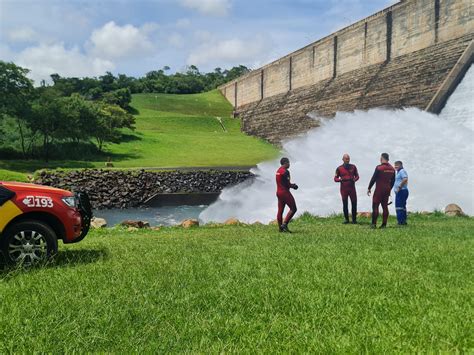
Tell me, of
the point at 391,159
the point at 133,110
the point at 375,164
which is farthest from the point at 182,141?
the point at 375,164

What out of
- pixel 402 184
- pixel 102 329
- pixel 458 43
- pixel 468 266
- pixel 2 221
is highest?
pixel 458 43

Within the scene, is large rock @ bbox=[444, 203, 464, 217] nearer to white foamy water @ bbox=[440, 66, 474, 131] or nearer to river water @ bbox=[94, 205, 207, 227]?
white foamy water @ bbox=[440, 66, 474, 131]

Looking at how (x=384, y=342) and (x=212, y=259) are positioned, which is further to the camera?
(x=212, y=259)

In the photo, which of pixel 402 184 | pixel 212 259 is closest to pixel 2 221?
pixel 212 259

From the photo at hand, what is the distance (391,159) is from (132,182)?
16.3 metres

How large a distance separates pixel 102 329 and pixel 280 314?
1.55m

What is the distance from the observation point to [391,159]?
2242cm

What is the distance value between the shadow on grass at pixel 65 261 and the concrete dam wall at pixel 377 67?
23.9m

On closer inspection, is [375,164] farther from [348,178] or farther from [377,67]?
[377,67]

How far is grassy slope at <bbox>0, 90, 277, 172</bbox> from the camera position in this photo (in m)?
43.1

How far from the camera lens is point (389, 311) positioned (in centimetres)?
424

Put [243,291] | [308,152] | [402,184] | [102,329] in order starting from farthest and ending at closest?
[308,152]
[402,184]
[243,291]
[102,329]

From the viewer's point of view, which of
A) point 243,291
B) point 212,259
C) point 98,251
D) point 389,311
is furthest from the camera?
point 98,251

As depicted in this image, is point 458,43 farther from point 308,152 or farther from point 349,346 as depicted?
point 349,346
